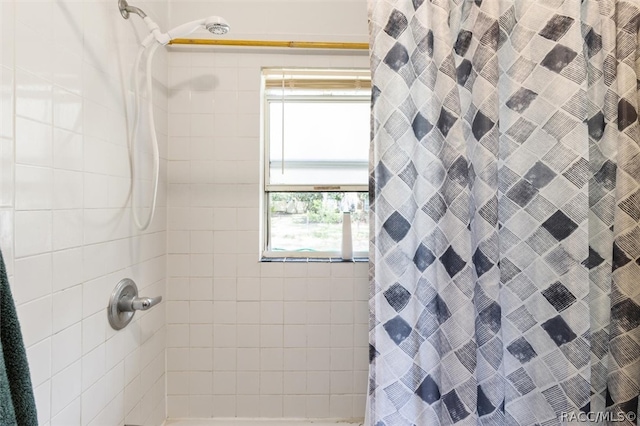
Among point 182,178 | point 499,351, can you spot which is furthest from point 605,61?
point 182,178

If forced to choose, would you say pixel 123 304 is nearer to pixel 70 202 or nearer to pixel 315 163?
pixel 70 202

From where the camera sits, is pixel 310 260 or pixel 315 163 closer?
pixel 310 260

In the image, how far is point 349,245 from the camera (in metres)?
1.55

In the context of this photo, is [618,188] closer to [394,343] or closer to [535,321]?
[535,321]

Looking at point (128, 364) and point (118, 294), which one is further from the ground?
point (118, 294)

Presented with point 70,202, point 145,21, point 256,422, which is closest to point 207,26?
point 145,21

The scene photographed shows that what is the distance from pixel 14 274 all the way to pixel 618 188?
1.56 m

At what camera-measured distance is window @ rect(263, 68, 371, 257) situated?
63.9 inches

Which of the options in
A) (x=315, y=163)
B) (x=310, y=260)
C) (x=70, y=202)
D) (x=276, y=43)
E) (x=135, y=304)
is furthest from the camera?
(x=315, y=163)

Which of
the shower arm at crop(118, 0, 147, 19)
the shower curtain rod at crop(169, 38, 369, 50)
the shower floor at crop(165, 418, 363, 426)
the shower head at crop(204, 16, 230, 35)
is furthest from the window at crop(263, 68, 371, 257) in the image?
the shower floor at crop(165, 418, 363, 426)

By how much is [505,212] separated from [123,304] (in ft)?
3.96

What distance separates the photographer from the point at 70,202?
897mm

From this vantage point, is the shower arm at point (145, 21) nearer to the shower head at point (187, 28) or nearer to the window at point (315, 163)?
the shower head at point (187, 28)

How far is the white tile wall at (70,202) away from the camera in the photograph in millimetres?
738
